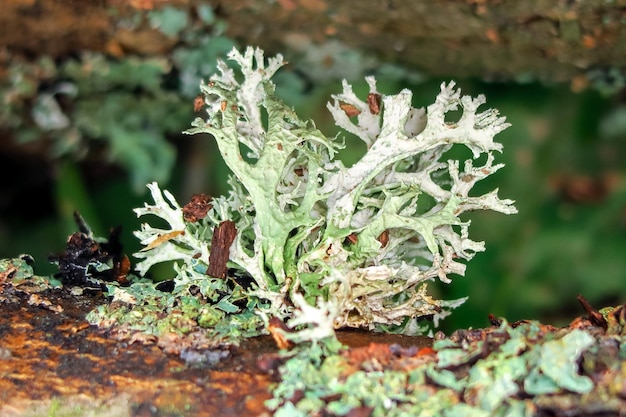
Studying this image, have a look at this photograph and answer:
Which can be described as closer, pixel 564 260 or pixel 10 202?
pixel 564 260

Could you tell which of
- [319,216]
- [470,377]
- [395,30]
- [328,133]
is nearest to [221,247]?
[319,216]

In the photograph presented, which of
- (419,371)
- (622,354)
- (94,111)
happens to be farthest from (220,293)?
(94,111)

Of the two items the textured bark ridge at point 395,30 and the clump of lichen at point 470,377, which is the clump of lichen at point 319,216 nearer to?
the clump of lichen at point 470,377

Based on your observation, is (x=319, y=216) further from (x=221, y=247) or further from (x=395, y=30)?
(x=395, y=30)

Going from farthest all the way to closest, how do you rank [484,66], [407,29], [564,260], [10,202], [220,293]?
[10,202]
[564,260]
[484,66]
[407,29]
[220,293]

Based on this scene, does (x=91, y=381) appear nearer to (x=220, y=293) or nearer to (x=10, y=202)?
(x=220, y=293)

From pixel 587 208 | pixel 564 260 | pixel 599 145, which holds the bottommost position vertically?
pixel 564 260
